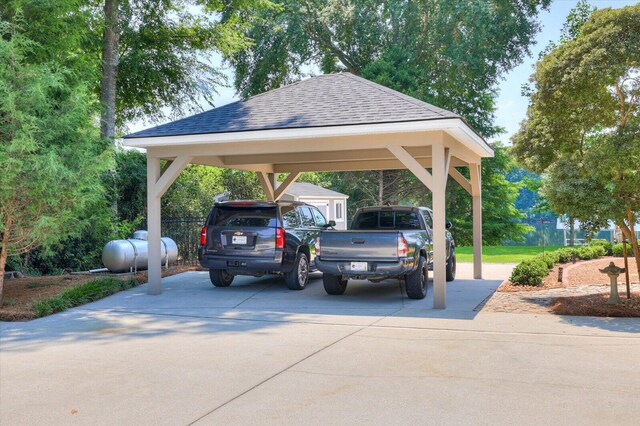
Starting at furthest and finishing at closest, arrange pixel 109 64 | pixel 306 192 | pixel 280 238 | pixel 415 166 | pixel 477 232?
1. pixel 306 192
2. pixel 109 64
3. pixel 477 232
4. pixel 280 238
5. pixel 415 166

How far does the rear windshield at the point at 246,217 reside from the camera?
1220 cm

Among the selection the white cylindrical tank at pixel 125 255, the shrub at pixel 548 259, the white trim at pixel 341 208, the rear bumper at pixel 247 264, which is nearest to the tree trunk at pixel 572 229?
the shrub at pixel 548 259

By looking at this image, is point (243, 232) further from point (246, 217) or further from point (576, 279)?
point (576, 279)

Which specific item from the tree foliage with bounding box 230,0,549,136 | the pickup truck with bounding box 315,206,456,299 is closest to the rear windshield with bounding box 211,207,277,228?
the pickup truck with bounding box 315,206,456,299

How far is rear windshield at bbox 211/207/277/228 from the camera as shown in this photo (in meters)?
12.2

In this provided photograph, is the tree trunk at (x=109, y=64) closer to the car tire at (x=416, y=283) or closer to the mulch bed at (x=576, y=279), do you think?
the car tire at (x=416, y=283)

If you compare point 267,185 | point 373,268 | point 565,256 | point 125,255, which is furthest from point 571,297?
point 125,255

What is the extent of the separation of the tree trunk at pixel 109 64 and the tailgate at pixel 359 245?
1226cm

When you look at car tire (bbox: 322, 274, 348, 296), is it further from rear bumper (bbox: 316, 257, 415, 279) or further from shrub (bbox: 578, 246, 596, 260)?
shrub (bbox: 578, 246, 596, 260)

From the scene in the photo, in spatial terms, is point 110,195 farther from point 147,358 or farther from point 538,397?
point 538,397

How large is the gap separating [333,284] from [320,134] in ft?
9.57

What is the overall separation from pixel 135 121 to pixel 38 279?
16.3 meters

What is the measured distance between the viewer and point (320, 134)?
11.0m

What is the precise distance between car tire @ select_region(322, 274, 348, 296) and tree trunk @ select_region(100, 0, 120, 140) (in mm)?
11936
